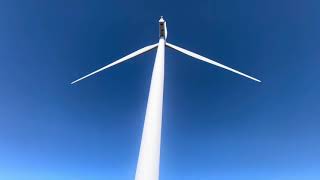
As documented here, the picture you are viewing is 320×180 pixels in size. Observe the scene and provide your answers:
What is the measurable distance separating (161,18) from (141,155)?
21.2 meters

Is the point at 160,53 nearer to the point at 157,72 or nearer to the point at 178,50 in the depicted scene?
the point at 157,72

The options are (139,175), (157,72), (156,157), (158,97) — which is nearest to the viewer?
(139,175)

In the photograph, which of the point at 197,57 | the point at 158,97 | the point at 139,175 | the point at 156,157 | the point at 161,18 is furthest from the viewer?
the point at 197,57

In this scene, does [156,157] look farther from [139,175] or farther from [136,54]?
[136,54]

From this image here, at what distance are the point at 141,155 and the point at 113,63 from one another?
71.7ft

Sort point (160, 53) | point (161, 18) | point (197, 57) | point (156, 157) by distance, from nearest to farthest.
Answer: point (156, 157), point (160, 53), point (161, 18), point (197, 57)

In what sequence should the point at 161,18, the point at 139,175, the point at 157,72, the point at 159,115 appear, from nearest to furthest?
the point at 139,175
the point at 159,115
the point at 157,72
the point at 161,18

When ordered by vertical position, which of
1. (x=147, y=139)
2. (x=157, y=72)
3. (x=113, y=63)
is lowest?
(x=147, y=139)

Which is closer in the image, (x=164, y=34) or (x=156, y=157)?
(x=156, y=157)

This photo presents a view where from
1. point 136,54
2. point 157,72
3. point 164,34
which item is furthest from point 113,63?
point 157,72

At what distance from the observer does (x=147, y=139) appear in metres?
12.3

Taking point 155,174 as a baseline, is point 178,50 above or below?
above

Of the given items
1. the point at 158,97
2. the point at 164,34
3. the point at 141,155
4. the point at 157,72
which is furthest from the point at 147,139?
the point at 164,34

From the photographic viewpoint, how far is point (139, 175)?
10766mm
